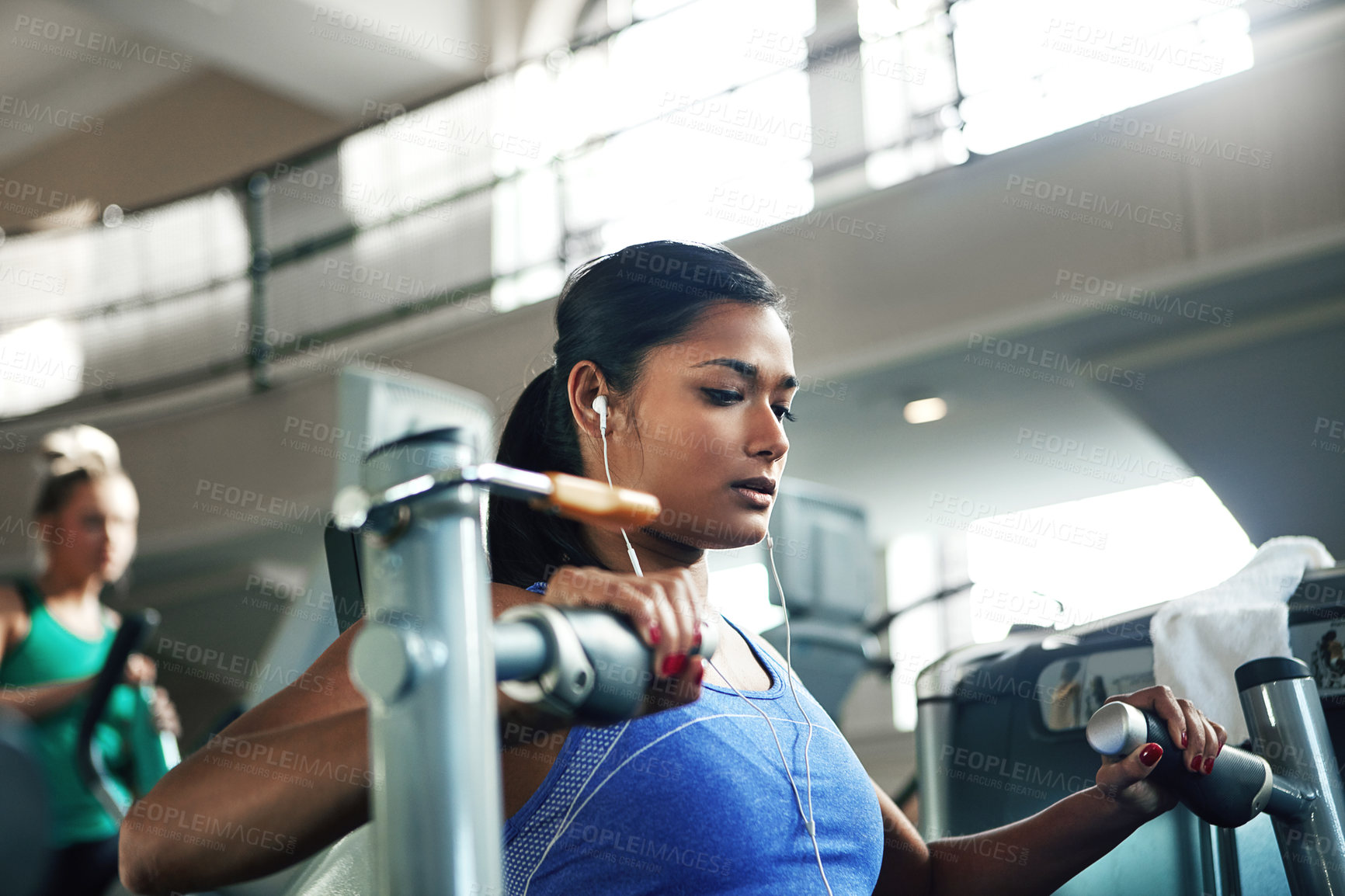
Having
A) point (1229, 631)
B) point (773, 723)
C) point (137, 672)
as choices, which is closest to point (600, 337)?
point (773, 723)

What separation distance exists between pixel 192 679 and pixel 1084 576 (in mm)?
5097

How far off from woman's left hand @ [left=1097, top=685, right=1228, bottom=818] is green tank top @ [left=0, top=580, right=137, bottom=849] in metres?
2.27

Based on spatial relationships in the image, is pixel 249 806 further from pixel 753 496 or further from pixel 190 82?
pixel 190 82

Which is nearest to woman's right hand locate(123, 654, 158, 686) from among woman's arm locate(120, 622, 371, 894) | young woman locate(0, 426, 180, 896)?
young woman locate(0, 426, 180, 896)

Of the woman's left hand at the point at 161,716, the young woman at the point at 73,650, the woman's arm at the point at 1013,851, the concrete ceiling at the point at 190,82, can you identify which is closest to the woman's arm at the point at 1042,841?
the woman's arm at the point at 1013,851

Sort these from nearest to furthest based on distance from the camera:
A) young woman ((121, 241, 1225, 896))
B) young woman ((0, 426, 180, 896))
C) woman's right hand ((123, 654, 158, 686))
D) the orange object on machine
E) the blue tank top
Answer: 1. the orange object on machine
2. young woman ((121, 241, 1225, 896))
3. the blue tank top
4. young woman ((0, 426, 180, 896))
5. woman's right hand ((123, 654, 158, 686))

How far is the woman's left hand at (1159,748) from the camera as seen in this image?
1.08 m

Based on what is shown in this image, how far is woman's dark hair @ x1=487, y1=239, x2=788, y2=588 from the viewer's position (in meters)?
1.24

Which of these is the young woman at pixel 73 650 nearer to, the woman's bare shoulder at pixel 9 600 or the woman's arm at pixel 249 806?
the woman's bare shoulder at pixel 9 600

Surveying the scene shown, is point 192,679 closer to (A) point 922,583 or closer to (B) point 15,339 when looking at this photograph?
(B) point 15,339

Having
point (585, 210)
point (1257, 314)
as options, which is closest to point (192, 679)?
point (585, 210)

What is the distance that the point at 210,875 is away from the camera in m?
0.71

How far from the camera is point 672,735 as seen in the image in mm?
1025

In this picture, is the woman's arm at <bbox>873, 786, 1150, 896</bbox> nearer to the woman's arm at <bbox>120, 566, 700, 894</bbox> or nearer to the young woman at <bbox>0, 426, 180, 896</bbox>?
the woman's arm at <bbox>120, 566, 700, 894</bbox>
